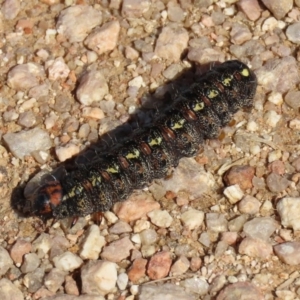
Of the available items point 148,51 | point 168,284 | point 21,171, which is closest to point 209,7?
point 148,51

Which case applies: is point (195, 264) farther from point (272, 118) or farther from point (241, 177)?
point (272, 118)

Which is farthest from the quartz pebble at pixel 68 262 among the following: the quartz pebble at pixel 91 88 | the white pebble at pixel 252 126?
the white pebble at pixel 252 126

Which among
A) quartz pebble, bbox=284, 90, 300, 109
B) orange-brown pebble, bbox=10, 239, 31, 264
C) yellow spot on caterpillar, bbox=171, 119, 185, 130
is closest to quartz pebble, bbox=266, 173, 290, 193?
quartz pebble, bbox=284, 90, 300, 109

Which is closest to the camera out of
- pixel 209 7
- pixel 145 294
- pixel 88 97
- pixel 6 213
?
pixel 145 294

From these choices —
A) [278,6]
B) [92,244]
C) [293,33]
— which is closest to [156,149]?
[92,244]

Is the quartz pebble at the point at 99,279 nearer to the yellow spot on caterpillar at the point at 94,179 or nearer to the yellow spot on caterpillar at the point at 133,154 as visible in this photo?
the yellow spot on caterpillar at the point at 94,179

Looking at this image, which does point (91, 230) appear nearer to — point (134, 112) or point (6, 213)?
point (6, 213)
